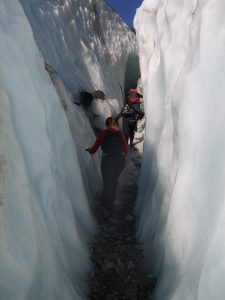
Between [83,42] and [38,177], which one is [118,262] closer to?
[38,177]

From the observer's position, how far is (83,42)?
38.9ft

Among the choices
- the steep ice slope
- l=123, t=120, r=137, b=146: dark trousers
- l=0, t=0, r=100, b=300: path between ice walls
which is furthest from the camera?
l=123, t=120, r=137, b=146: dark trousers

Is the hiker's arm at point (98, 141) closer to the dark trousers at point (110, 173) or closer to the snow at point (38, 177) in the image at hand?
the dark trousers at point (110, 173)

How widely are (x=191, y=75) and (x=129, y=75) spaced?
42.8 feet

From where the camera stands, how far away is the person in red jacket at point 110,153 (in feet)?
23.5

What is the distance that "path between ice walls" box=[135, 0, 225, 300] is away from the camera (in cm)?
352

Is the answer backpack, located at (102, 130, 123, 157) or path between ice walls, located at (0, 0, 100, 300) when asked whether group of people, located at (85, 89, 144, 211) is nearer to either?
backpack, located at (102, 130, 123, 157)

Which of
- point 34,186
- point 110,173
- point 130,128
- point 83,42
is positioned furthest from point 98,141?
point 83,42

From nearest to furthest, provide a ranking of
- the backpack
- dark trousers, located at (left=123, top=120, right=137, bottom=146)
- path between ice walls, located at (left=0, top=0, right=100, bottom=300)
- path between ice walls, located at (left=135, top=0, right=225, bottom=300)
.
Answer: path between ice walls, located at (left=0, top=0, right=100, bottom=300) < path between ice walls, located at (left=135, top=0, right=225, bottom=300) < the backpack < dark trousers, located at (left=123, top=120, right=137, bottom=146)

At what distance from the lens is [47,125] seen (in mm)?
5285

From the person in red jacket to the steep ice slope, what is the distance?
97.8 inches

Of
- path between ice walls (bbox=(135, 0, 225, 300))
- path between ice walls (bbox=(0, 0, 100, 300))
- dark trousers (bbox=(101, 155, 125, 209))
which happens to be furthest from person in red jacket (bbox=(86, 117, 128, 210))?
path between ice walls (bbox=(0, 0, 100, 300))

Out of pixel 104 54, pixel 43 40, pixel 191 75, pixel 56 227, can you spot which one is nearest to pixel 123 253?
pixel 56 227

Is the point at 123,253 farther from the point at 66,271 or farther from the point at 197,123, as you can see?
the point at 197,123
